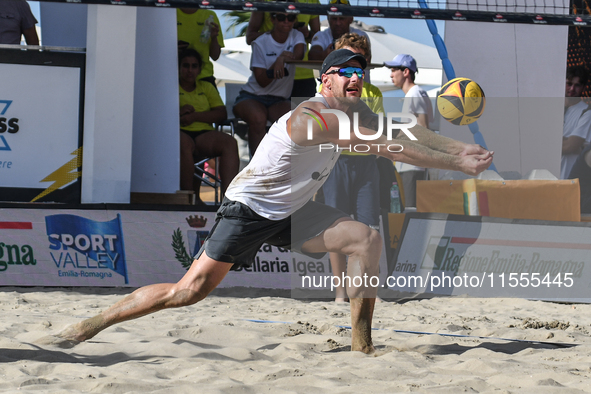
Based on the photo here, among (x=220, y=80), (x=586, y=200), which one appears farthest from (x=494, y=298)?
(x=220, y=80)

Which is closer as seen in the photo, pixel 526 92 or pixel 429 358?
pixel 429 358

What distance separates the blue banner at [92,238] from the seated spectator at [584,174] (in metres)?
4.71

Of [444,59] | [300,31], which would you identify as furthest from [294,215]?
[444,59]

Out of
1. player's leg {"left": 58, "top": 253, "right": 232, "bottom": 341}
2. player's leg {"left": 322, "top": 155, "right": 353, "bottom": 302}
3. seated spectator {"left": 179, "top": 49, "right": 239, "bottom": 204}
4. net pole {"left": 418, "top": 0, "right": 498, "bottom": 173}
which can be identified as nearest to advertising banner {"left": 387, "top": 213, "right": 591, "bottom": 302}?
player's leg {"left": 322, "top": 155, "right": 353, "bottom": 302}

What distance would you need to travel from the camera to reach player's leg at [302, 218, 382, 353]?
3352 mm

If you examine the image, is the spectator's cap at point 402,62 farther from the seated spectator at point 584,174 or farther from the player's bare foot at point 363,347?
the player's bare foot at point 363,347

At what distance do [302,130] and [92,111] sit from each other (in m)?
3.30

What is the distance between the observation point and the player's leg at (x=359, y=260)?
3352 mm

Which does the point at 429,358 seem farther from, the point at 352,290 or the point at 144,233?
the point at 144,233

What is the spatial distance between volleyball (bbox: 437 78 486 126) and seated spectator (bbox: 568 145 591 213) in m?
2.53

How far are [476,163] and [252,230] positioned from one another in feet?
3.86

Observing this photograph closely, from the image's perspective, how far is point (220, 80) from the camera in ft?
38.1

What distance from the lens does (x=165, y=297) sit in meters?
3.25

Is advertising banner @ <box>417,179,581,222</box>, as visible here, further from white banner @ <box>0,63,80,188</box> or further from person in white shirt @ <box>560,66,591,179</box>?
white banner @ <box>0,63,80,188</box>
